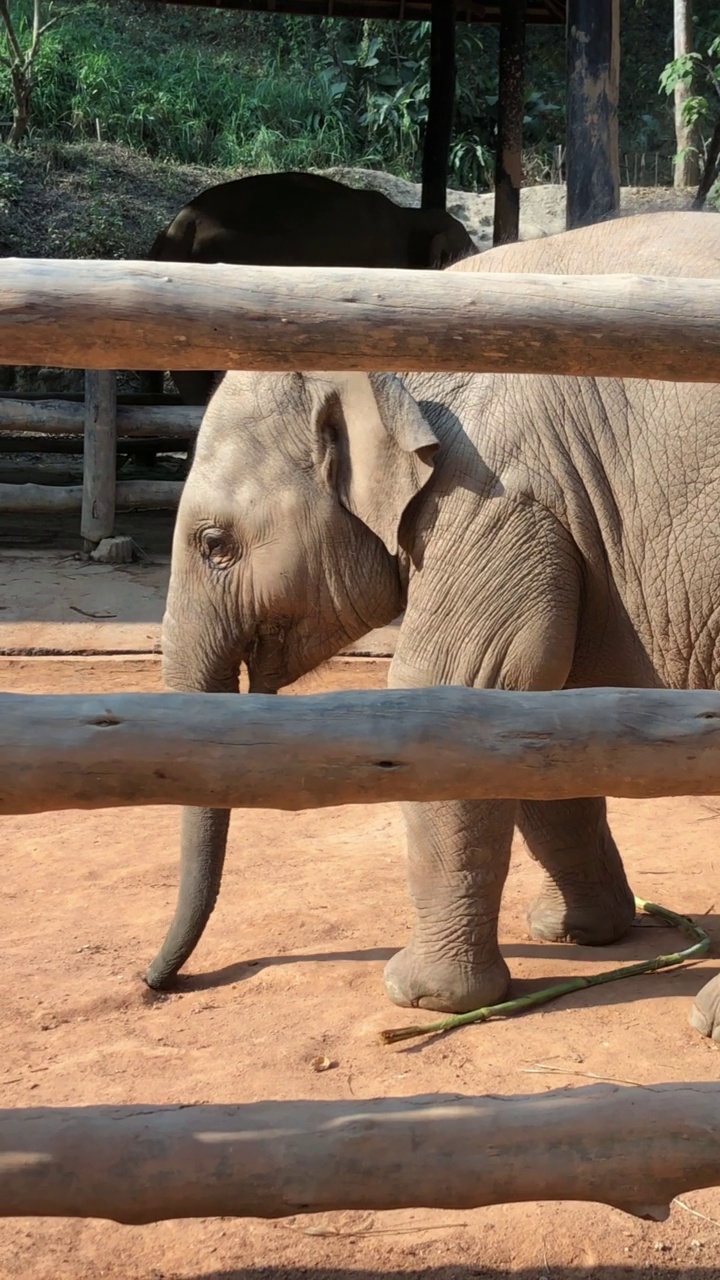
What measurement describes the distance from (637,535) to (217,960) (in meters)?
1.73

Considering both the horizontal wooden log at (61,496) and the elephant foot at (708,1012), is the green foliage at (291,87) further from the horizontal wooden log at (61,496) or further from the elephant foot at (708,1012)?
the elephant foot at (708,1012)

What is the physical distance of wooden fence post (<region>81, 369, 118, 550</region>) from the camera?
893 centimetres

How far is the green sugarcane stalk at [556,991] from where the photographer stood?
341cm

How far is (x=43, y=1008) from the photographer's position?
3701 mm

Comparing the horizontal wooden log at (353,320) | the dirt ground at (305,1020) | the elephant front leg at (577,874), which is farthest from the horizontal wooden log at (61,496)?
the horizontal wooden log at (353,320)

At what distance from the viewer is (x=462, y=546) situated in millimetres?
3352

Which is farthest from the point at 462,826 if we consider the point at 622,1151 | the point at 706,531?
the point at 622,1151

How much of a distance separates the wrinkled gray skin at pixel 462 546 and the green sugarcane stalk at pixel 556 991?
0.06 metres

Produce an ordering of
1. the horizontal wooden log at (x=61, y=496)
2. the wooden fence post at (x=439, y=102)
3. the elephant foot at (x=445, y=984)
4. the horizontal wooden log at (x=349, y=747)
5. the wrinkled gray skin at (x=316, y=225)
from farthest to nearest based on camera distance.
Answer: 1. the wrinkled gray skin at (x=316, y=225)
2. the wooden fence post at (x=439, y=102)
3. the horizontal wooden log at (x=61, y=496)
4. the elephant foot at (x=445, y=984)
5. the horizontal wooden log at (x=349, y=747)

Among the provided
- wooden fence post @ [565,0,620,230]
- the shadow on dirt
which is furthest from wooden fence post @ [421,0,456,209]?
the shadow on dirt

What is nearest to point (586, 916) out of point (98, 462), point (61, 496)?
point (98, 462)

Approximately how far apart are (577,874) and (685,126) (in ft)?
54.7

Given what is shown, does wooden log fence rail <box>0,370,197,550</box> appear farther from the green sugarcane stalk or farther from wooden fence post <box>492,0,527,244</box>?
the green sugarcane stalk

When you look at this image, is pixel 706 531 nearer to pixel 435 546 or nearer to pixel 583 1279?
pixel 435 546
